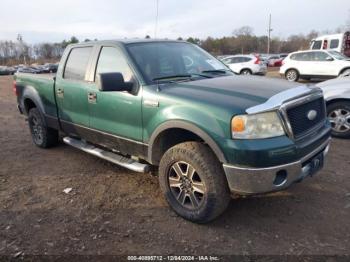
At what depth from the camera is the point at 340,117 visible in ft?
20.0

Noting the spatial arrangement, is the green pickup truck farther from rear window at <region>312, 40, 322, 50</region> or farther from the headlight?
rear window at <region>312, 40, 322, 50</region>

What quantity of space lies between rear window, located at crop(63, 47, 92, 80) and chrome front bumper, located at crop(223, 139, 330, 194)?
8.58 feet

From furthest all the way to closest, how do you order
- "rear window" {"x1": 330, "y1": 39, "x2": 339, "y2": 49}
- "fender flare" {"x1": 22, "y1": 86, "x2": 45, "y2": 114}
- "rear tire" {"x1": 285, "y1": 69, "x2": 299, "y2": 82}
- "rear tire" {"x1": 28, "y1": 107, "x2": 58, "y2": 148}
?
"rear window" {"x1": 330, "y1": 39, "x2": 339, "y2": 49}
"rear tire" {"x1": 285, "y1": 69, "x2": 299, "y2": 82}
"rear tire" {"x1": 28, "y1": 107, "x2": 58, "y2": 148}
"fender flare" {"x1": 22, "y1": 86, "x2": 45, "y2": 114}

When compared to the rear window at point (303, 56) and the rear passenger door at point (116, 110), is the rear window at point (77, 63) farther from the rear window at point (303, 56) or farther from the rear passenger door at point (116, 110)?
the rear window at point (303, 56)

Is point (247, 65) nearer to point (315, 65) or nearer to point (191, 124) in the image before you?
point (315, 65)

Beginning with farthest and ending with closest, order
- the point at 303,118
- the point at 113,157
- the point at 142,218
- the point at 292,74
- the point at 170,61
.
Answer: the point at 292,74
the point at 113,157
the point at 170,61
the point at 142,218
the point at 303,118

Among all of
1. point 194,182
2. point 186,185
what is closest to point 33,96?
point 186,185

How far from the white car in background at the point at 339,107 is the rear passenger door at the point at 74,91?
14.0 ft

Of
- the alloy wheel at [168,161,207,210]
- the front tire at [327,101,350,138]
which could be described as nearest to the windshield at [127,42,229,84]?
the alloy wheel at [168,161,207,210]

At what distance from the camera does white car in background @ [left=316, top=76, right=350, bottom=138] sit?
600cm

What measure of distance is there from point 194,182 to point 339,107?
3.97 metres

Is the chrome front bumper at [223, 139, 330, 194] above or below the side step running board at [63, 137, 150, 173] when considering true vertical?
above

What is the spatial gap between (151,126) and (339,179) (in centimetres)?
258

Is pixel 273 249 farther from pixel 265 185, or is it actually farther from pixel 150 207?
pixel 150 207
